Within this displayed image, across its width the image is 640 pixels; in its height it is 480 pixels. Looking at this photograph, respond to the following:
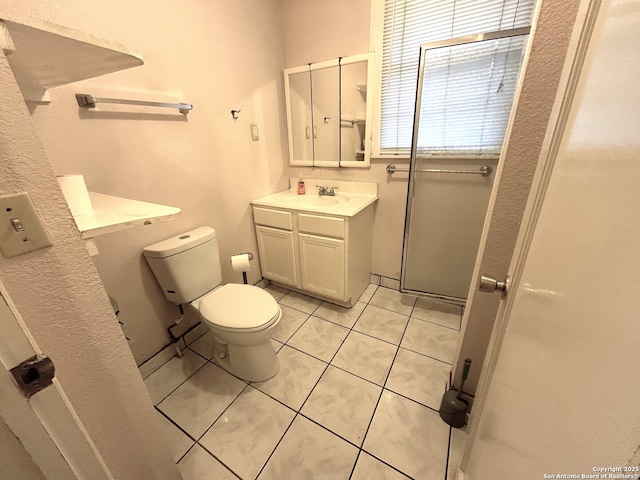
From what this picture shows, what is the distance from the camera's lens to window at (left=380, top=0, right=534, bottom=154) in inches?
55.1

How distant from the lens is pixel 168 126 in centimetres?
139

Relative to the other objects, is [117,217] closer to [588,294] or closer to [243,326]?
[243,326]

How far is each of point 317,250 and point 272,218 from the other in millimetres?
438

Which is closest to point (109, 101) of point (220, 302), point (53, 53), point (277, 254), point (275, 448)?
point (53, 53)

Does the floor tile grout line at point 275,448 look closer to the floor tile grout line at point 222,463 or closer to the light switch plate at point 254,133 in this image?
the floor tile grout line at point 222,463

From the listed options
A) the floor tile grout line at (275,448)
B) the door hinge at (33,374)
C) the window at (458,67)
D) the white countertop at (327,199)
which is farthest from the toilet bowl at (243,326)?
the window at (458,67)

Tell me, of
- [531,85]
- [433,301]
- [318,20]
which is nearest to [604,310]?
[531,85]

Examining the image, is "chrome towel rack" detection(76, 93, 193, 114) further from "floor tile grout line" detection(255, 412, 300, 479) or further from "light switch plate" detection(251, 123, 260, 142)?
"floor tile grout line" detection(255, 412, 300, 479)

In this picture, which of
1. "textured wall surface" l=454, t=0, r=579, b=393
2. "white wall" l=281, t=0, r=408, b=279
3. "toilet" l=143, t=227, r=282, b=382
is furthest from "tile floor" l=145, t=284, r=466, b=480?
"white wall" l=281, t=0, r=408, b=279

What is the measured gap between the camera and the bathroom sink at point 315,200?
2.03m

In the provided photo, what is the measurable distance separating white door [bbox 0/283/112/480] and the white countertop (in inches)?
56.0

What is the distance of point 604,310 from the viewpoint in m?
0.23

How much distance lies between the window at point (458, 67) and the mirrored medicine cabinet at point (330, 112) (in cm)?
21

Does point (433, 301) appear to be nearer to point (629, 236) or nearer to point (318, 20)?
point (629, 236)
